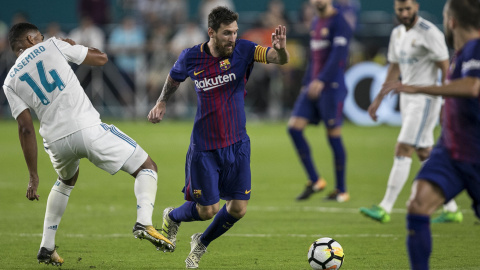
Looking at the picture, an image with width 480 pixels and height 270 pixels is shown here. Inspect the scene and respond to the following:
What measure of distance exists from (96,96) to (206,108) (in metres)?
15.7

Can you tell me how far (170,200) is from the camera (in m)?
10.7

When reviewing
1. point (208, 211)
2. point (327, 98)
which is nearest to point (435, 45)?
point (327, 98)

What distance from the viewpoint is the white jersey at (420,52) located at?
8.63 metres

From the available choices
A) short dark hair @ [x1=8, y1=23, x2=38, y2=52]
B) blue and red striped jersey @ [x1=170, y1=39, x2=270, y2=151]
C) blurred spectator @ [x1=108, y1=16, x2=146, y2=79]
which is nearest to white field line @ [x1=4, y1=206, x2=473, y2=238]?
blue and red striped jersey @ [x1=170, y1=39, x2=270, y2=151]

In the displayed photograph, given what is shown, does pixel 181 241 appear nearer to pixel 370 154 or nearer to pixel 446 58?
pixel 446 58

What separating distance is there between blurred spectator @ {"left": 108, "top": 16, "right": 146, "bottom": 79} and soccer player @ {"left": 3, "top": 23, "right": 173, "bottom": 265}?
596 inches

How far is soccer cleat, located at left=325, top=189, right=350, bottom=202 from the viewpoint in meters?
10.7

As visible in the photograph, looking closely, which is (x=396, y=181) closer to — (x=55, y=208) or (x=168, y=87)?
(x=168, y=87)

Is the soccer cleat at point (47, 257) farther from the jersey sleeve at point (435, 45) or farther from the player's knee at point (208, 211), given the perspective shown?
the jersey sleeve at point (435, 45)

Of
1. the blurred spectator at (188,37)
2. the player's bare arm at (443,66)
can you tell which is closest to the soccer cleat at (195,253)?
the player's bare arm at (443,66)

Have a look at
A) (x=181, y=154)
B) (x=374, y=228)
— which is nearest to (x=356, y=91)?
(x=181, y=154)

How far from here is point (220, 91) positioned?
262 inches

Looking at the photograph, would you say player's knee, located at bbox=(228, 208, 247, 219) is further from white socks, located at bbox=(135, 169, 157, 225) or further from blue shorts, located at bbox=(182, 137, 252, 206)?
white socks, located at bbox=(135, 169, 157, 225)

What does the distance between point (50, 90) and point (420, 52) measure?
14.3ft
